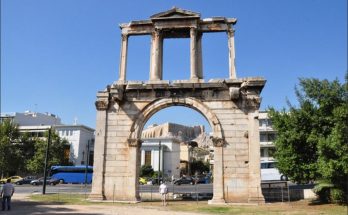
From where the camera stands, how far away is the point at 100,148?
2225cm

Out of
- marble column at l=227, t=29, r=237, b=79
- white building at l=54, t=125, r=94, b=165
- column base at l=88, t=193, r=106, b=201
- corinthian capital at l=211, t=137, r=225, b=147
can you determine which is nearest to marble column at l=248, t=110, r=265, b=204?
corinthian capital at l=211, t=137, r=225, b=147

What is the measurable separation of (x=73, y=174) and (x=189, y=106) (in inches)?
1519

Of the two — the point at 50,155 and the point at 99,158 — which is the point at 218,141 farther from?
the point at 50,155

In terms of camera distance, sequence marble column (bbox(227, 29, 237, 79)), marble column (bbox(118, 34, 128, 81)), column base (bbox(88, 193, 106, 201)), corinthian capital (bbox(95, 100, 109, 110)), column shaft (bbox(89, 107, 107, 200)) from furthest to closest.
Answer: marble column (bbox(118, 34, 128, 81)), corinthian capital (bbox(95, 100, 109, 110)), marble column (bbox(227, 29, 237, 79)), column shaft (bbox(89, 107, 107, 200)), column base (bbox(88, 193, 106, 201))

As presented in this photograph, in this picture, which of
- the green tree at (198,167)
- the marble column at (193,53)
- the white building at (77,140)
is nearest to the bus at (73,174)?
the white building at (77,140)

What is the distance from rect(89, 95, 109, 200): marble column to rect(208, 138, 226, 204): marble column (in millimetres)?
6591

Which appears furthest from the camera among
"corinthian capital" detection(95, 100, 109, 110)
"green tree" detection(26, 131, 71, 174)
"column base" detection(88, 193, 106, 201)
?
"green tree" detection(26, 131, 71, 174)

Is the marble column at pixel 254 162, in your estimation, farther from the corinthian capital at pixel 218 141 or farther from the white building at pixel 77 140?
the white building at pixel 77 140

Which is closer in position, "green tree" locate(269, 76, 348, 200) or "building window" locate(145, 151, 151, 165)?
"green tree" locate(269, 76, 348, 200)

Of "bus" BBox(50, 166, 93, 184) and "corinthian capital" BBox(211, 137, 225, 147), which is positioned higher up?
"corinthian capital" BBox(211, 137, 225, 147)

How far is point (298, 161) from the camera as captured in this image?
2098cm

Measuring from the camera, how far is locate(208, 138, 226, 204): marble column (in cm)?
2055

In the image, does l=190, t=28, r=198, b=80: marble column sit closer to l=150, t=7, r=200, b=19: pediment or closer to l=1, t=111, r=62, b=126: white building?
l=150, t=7, r=200, b=19: pediment

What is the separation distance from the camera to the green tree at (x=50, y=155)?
63219 millimetres
